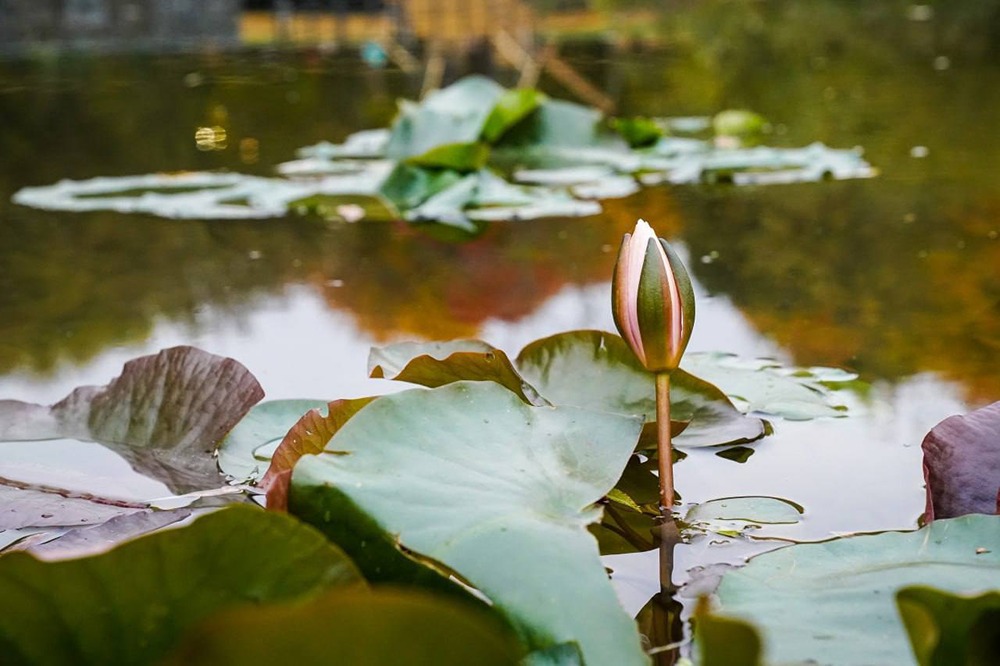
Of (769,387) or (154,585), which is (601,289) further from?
(154,585)

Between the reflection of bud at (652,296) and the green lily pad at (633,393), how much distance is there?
0.17m

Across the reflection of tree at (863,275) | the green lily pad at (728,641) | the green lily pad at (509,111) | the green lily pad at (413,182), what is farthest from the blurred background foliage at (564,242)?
the green lily pad at (728,641)

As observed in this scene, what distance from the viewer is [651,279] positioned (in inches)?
24.9

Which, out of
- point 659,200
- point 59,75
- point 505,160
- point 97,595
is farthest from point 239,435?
point 59,75

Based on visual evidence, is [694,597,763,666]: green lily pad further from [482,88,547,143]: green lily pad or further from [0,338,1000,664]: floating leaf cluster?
[482,88,547,143]: green lily pad

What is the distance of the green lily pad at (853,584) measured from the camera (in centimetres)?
49

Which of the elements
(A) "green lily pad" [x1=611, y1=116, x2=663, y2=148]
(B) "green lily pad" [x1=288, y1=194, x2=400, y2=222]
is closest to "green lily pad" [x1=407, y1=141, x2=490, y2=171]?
(B) "green lily pad" [x1=288, y1=194, x2=400, y2=222]

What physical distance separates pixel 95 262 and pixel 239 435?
951 mm

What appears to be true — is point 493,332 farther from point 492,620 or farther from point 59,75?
point 59,75

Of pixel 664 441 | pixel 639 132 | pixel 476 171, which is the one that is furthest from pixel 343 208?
pixel 664 441

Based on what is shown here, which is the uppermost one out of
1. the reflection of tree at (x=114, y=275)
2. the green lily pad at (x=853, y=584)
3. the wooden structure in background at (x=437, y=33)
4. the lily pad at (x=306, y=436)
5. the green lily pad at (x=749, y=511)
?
the wooden structure in background at (x=437, y=33)

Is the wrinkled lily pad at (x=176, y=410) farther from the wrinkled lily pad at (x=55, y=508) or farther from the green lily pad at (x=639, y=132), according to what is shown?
the green lily pad at (x=639, y=132)

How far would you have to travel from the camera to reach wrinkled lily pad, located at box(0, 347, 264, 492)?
31.6 inches

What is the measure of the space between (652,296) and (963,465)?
0.20 m
